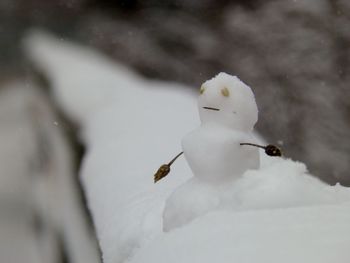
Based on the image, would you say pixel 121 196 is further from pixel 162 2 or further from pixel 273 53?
pixel 162 2

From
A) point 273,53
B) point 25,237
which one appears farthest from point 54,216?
point 273,53

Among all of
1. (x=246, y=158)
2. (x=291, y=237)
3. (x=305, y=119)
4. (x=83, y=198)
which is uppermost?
(x=291, y=237)

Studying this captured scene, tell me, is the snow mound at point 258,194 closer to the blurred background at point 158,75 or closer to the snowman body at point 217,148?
the snowman body at point 217,148

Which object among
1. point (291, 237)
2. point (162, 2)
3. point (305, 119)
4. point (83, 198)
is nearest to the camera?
point (291, 237)

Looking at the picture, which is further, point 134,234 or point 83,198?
point 83,198

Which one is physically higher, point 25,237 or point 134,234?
point 134,234

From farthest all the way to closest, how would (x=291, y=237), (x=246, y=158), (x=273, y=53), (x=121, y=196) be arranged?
(x=273, y=53), (x=121, y=196), (x=246, y=158), (x=291, y=237)

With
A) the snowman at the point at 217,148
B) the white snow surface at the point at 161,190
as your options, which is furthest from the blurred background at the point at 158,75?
the snowman at the point at 217,148
